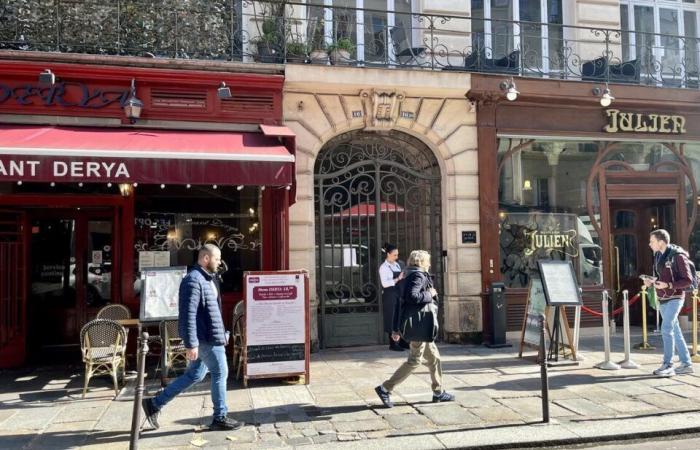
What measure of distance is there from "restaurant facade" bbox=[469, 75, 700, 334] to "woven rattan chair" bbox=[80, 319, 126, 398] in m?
5.96

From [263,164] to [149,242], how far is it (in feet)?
8.58

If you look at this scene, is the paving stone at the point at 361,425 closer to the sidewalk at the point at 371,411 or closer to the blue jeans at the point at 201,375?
the sidewalk at the point at 371,411

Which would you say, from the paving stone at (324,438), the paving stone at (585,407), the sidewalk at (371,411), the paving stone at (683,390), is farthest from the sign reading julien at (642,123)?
the paving stone at (324,438)

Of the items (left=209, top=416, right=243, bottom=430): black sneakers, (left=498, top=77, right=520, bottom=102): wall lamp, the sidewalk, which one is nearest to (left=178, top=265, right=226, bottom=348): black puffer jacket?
(left=209, top=416, right=243, bottom=430): black sneakers

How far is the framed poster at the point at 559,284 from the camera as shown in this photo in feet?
25.8

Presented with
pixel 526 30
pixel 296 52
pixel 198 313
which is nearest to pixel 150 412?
pixel 198 313

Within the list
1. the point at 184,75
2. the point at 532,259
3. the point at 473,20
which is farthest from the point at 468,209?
the point at 184,75

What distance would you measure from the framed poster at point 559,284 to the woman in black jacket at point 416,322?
8.55ft

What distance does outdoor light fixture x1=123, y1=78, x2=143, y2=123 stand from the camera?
321 inches

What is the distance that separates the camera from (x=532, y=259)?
1032 centimetres

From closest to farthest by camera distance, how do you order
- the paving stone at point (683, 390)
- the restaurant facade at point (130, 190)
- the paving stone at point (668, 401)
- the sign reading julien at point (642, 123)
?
the paving stone at point (668, 401), the paving stone at point (683, 390), the restaurant facade at point (130, 190), the sign reading julien at point (642, 123)

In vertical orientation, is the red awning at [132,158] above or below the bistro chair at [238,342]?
above

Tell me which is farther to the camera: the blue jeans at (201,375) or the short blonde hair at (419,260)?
the short blonde hair at (419,260)

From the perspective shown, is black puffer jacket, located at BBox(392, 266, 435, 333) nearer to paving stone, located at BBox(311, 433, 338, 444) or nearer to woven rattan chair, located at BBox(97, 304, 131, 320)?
paving stone, located at BBox(311, 433, 338, 444)
